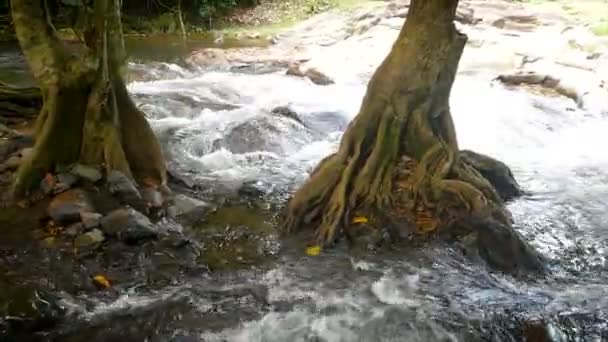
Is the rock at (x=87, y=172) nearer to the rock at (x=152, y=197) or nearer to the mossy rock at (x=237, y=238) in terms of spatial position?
the rock at (x=152, y=197)

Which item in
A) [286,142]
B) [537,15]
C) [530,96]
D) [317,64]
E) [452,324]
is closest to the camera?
[452,324]

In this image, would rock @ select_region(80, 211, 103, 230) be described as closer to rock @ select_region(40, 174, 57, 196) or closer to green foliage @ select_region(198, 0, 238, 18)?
rock @ select_region(40, 174, 57, 196)

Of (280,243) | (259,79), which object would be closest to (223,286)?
(280,243)

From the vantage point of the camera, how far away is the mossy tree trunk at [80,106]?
7004mm

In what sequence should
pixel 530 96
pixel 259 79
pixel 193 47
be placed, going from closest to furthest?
pixel 530 96, pixel 259 79, pixel 193 47

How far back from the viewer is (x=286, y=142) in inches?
396

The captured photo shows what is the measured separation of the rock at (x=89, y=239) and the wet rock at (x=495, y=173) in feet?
14.0

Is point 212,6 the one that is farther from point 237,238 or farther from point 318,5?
point 237,238

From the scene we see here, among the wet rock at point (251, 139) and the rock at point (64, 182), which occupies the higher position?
the rock at point (64, 182)

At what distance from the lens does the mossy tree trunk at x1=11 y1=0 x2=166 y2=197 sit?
276 inches

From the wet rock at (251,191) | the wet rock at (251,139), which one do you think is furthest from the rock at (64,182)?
the wet rock at (251,139)

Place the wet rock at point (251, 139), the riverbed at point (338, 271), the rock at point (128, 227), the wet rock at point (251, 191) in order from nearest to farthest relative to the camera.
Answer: the riverbed at point (338, 271) → the rock at point (128, 227) → the wet rock at point (251, 191) → the wet rock at point (251, 139)

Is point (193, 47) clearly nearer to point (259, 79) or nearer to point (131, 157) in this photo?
point (259, 79)

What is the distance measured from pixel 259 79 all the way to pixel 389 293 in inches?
388
